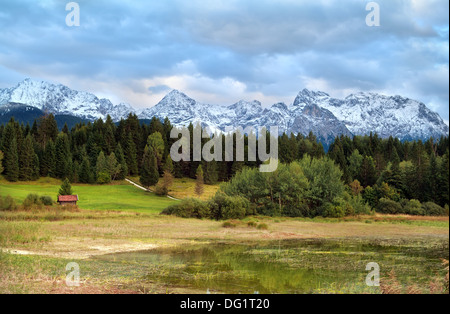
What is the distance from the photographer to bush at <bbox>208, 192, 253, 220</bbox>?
211 feet

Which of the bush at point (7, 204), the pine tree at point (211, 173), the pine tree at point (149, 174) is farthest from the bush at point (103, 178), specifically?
the bush at point (7, 204)

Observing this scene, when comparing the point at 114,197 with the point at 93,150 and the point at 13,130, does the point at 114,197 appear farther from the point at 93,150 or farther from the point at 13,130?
the point at 13,130

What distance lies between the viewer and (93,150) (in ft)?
409

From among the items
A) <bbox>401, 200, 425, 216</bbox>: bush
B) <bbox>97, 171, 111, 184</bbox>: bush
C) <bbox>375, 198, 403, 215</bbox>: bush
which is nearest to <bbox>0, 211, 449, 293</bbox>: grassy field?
<bbox>401, 200, 425, 216</bbox>: bush

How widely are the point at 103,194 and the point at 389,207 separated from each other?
62076 millimetres

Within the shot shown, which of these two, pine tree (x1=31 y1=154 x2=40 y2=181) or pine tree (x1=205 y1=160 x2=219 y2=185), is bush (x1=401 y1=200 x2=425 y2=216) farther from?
pine tree (x1=31 y1=154 x2=40 y2=181)

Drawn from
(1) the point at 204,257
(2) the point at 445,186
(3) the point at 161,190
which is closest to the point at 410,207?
(1) the point at 204,257

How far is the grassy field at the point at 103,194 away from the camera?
A: 79062 mm

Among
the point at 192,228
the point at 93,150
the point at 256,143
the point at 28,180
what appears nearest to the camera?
the point at 192,228

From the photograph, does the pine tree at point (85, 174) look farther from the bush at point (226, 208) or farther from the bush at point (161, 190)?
the bush at point (226, 208)

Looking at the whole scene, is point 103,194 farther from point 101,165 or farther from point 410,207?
point 410,207

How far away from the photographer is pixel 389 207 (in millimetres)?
69625
